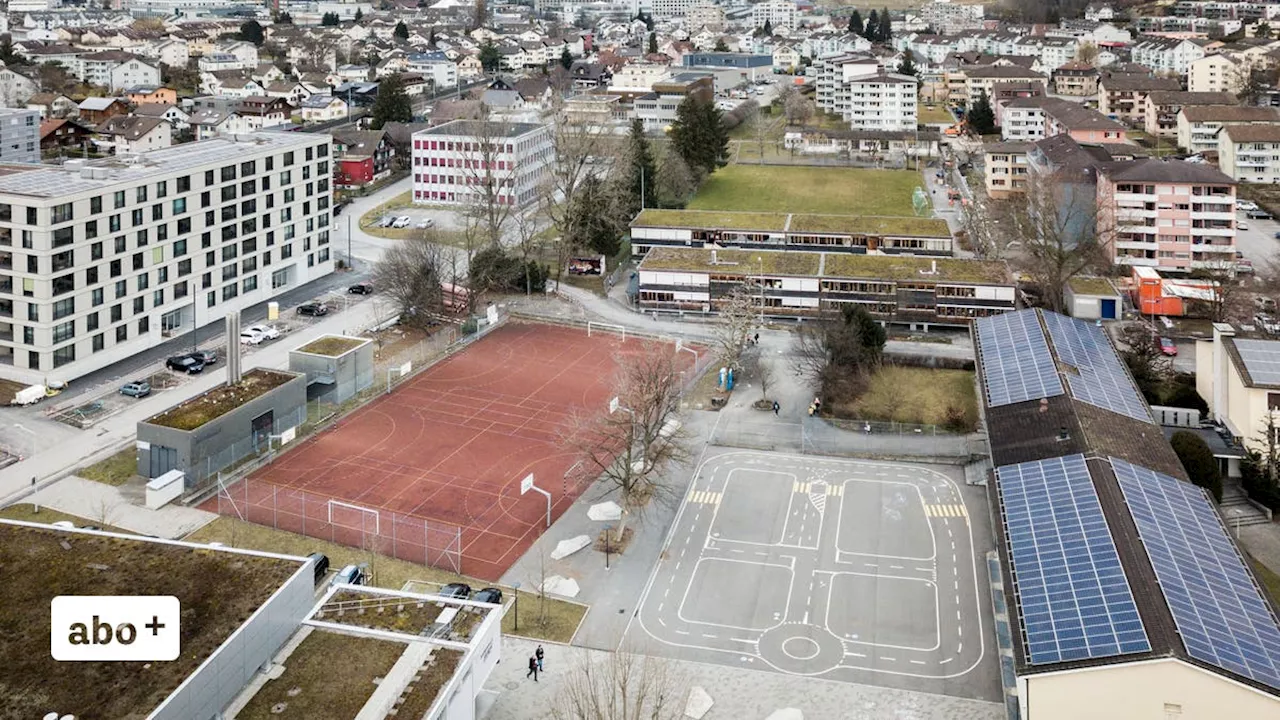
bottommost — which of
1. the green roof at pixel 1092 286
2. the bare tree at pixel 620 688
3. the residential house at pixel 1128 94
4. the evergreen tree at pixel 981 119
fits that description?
the bare tree at pixel 620 688

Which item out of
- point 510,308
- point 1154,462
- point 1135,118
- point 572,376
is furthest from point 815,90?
point 1154,462

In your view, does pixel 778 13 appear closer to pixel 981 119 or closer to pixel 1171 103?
pixel 981 119

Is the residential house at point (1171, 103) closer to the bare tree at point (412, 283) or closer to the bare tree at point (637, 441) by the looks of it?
the bare tree at point (412, 283)

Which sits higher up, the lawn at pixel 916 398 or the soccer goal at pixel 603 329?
the soccer goal at pixel 603 329

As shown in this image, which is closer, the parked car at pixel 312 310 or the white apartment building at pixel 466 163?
the parked car at pixel 312 310

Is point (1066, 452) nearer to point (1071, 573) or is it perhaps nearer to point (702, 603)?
point (1071, 573)

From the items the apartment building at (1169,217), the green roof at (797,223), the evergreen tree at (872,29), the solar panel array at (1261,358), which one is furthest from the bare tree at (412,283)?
the evergreen tree at (872,29)

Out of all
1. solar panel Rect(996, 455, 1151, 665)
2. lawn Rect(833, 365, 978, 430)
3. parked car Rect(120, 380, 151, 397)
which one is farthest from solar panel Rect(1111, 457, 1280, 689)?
parked car Rect(120, 380, 151, 397)

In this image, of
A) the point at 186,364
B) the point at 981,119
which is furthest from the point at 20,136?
the point at 981,119
